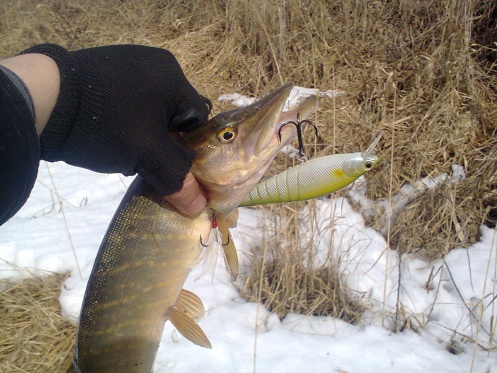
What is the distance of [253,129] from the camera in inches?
49.9

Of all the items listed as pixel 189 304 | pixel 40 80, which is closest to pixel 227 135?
pixel 40 80

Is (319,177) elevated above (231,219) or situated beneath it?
elevated above

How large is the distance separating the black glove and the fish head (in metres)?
0.08

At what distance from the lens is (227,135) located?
132 centimetres

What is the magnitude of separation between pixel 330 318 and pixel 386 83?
6.04ft

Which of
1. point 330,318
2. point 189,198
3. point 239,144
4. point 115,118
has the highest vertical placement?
point 115,118

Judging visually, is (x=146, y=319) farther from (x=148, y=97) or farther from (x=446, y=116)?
(x=446, y=116)

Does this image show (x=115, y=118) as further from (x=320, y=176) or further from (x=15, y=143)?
(x=320, y=176)

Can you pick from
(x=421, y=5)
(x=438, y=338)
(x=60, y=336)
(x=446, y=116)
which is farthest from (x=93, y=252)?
(x=421, y=5)

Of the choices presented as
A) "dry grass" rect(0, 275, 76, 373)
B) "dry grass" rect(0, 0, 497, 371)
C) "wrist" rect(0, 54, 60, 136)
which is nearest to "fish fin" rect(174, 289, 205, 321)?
"dry grass" rect(0, 0, 497, 371)

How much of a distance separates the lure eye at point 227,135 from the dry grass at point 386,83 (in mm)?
935

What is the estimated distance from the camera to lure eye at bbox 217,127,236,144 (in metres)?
1.31

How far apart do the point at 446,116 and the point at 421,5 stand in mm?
1099

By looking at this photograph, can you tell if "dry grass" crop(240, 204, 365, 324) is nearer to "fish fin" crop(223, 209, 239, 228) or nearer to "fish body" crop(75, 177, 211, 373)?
"fish fin" crop(223, 209, 239, 228)
